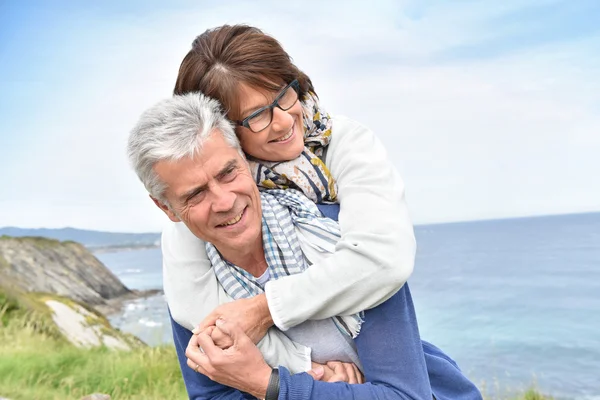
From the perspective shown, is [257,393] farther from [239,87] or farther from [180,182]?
[239,87]

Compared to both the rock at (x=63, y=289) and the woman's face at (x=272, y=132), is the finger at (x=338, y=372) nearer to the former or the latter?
the woman's face at (x=272, y=132)

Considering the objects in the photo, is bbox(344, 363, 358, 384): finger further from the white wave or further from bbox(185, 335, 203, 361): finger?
the white wave

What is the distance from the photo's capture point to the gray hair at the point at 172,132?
2258 mm

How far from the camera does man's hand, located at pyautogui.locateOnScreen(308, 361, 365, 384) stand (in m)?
2.35

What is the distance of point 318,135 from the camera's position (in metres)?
2.59

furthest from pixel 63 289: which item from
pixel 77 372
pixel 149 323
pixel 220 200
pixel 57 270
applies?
pixel 220 200

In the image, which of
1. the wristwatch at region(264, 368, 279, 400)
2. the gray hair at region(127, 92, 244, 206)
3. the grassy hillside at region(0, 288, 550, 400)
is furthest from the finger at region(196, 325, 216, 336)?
the grassy hillside at region(0, 288, 550, 400)

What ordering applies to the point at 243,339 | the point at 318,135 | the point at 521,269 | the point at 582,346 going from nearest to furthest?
the point at 243,339
the point at 318,135
the point at 582,346
the point at 521,269

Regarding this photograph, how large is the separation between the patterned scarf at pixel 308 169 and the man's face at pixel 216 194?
0.14 m

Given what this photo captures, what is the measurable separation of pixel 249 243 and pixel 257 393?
538mm

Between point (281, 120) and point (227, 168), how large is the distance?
0.28m

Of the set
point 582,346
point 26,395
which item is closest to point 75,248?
point 26,395

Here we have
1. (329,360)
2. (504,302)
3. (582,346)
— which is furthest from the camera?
(504,302)

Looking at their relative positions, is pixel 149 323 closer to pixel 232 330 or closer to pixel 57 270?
pixel 57 270
